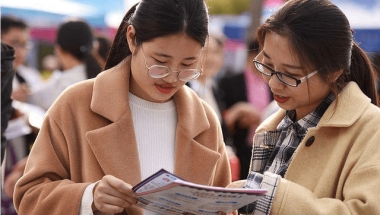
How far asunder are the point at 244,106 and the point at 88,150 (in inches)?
145

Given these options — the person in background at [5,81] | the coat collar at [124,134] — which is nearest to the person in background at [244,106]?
the person in background at [5,81]

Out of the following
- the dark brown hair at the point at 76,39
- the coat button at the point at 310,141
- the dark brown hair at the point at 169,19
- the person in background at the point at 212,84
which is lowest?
the person in background at the point at 212,84

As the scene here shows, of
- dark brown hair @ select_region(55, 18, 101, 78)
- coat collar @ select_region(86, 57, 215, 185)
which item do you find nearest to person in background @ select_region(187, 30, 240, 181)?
dark brown hair @ select_region(55, 18, 101, 78)

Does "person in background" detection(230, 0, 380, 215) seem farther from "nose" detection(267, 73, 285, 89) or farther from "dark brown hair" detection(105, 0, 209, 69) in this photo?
"dark brown hair" detection(105, 0, 209, 69)

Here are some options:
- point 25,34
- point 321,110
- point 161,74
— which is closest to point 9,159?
point 25,34

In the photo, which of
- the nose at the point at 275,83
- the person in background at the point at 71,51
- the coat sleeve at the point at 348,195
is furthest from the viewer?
the person in background at the point at 71,51

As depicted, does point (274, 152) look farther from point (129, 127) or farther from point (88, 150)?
point (88, 150)

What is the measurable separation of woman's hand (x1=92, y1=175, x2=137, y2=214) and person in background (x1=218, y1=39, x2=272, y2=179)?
130 inches

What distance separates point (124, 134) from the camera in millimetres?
2969

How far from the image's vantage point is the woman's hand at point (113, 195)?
257cm

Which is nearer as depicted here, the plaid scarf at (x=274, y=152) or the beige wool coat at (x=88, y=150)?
the plaid scarf at (x=274, y=152)

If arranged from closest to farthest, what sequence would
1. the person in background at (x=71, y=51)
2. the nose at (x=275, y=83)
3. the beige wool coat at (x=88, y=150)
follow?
the nose at (x=275, y=83) < the beige wool coat at (x=88, y=150) < the person in background at (x=71, y=51)

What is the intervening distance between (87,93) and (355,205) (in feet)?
3.72

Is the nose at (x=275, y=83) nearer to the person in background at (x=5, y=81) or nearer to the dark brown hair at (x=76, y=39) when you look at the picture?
the person in background at (x=5, y=81)
